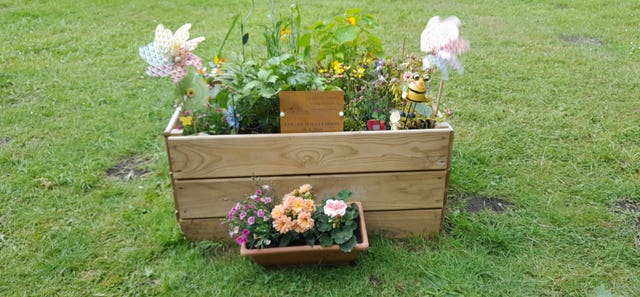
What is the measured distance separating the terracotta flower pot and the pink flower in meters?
0.12

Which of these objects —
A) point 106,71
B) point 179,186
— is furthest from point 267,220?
point 106,71

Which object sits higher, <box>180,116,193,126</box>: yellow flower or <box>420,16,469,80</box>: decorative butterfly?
<box>420,16,469,80</box>: decorative butterfly

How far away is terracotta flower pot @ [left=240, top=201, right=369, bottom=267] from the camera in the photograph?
5.77 feet

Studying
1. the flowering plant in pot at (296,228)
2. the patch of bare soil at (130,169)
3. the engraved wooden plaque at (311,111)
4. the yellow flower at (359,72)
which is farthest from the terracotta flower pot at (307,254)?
the patch of bare soil at (130,169)

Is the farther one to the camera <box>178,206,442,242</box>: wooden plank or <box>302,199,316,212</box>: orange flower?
<box>178,206,442,242</box>: wooden plank

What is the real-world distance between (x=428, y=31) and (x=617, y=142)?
155 cm

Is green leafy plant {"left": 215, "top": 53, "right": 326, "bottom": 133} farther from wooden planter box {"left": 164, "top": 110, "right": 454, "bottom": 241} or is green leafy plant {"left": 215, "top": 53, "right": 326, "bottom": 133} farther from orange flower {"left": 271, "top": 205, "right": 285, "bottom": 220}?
orange flower {"left": 271, "top": 205, "right": 285, "bottom": 220}

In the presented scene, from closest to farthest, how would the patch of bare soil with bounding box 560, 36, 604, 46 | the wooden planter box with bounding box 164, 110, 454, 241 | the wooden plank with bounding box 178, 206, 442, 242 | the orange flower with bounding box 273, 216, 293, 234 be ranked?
the orange flower with bounding box 273, 216, 293, 234
the wooden planter box with bounding box 164, 110, 454, 241
the wooden plank with bounding box 178, 206, 442, 242
the patch of bare soil with bounding box 560, 36, 604, 46

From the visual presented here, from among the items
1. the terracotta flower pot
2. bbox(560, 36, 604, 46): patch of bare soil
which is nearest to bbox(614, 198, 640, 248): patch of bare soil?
the terracotta flower pot

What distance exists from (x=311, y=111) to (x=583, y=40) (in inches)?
148

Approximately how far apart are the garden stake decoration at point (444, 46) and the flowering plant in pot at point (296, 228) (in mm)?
577

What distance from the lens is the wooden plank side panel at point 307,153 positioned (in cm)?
181

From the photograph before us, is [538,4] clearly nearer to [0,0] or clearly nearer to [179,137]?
[179,137]

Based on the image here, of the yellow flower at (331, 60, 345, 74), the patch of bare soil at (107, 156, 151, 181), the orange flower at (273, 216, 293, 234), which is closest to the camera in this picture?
the orange flower at (273, 216, 293, 234)
